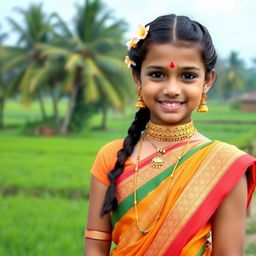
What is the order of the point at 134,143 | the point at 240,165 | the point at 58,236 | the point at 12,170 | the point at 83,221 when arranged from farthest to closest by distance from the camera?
the point at 12,170, the point at 83,221, the point at 58,236, the point at 134,143, the point at 240,165

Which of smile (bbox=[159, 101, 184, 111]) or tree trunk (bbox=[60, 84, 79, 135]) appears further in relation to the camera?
tree trunk (bbox=[60, 84, 79, 135])

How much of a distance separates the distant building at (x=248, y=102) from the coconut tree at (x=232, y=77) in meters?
3.98

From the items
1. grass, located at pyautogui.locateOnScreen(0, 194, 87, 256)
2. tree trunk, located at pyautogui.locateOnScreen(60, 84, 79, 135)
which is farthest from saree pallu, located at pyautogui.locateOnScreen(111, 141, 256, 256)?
tree trunk, located at pyautogui.locateOnScreen(60, 84, 79, 135)

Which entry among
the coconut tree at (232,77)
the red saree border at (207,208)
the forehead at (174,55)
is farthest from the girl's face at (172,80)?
the coconut tree at (232,77)

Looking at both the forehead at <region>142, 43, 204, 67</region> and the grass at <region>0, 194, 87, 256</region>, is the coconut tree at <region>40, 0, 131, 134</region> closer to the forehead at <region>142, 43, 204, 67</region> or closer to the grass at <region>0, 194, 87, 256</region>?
the grass at <region>0, 194, 87, 256</region>

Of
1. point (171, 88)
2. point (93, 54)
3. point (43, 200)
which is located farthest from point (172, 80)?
point (93, 54)

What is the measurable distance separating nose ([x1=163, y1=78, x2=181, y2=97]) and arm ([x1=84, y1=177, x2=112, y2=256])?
0.33 metres

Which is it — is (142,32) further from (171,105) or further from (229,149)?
(229,149)

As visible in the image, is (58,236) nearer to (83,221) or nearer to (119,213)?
(83,221)

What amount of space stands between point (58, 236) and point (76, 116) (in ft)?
51.1

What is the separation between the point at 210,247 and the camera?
134 cm

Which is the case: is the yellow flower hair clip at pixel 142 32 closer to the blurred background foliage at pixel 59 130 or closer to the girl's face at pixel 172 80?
the girl's face at pixel 172 80

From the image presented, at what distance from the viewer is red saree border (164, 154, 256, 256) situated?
1283 millimetres

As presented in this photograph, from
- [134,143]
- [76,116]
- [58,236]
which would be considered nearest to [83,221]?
[58,236]
